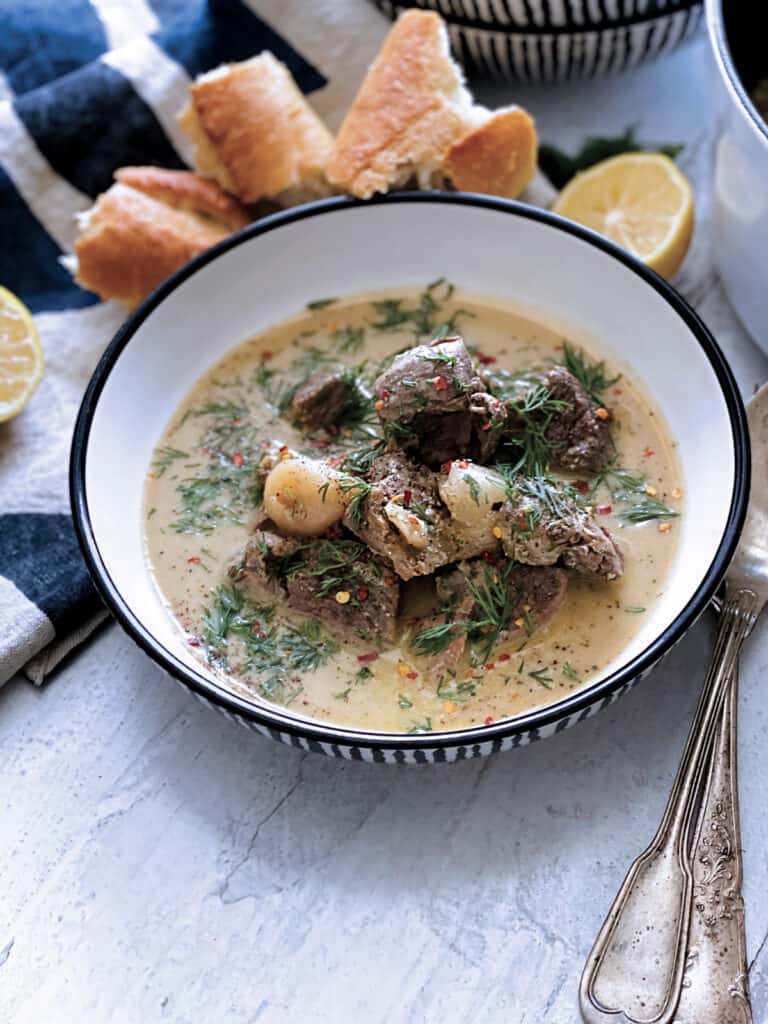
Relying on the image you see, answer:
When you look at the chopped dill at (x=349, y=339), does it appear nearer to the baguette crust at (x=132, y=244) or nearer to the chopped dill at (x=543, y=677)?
the baguette crust at (x=132, y=244)

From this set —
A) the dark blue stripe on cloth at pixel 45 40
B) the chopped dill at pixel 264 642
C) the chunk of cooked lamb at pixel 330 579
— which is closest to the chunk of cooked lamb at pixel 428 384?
the chunk of cooked lamb at pixel 330 579

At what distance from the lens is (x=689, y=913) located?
2531 mm

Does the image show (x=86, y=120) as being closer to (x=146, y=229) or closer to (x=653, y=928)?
Answer: (x=146, y=229)

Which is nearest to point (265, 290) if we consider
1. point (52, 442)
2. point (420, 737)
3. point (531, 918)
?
point (52, 442)

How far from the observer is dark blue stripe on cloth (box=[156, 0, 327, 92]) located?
162 inches

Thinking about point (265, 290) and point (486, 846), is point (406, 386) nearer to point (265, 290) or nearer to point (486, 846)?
point (265, 290)

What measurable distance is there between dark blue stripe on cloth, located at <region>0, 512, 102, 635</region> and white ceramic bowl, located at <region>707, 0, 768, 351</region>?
208 cm

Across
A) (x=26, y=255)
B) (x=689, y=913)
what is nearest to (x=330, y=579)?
(x=689, y=913)

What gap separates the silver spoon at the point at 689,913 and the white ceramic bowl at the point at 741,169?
3.79 ft

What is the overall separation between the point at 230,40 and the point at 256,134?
69 cm

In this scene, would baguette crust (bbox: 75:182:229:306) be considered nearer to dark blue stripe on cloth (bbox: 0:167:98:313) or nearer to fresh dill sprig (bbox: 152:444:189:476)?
dark blue stripe on cloth (bbox: 0:167:98:313)

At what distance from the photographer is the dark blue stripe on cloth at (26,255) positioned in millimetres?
3973

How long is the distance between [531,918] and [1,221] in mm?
2857

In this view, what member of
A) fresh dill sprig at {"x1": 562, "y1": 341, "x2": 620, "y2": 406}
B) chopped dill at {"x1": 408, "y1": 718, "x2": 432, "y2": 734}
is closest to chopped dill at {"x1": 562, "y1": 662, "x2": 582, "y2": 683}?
chopped dill at {"x1": 408, "y1": 718, "x2": 432, "y2": 734}
